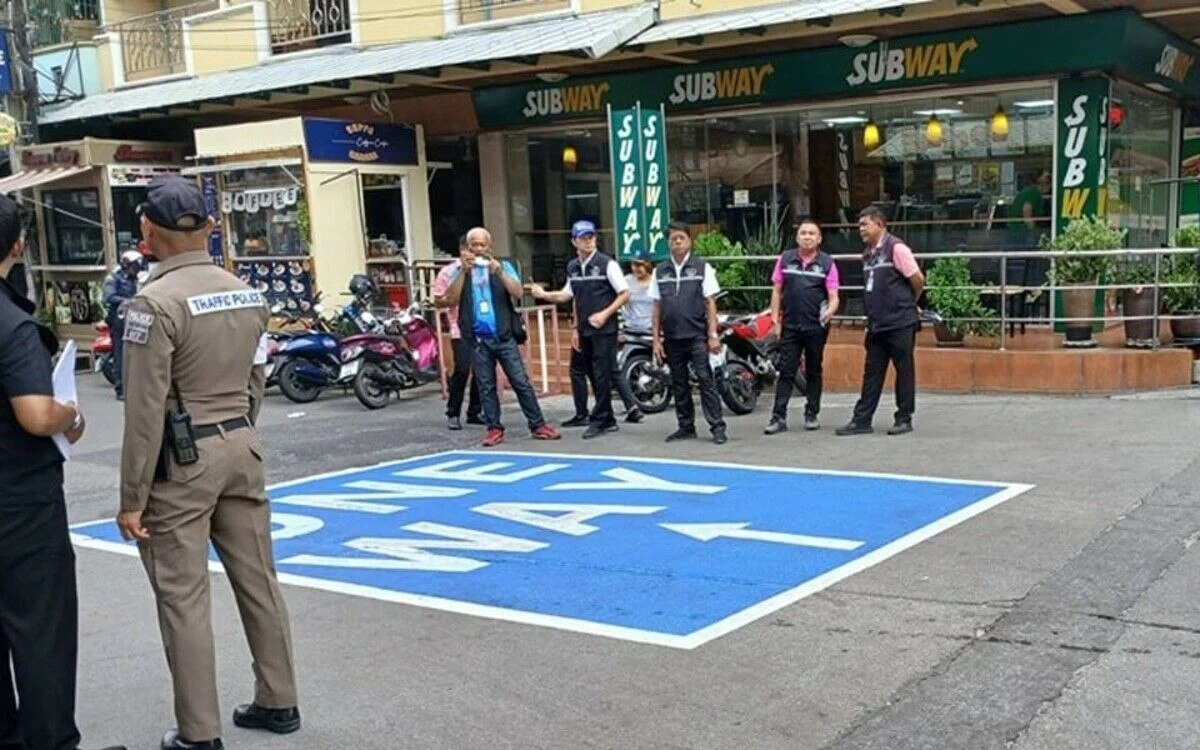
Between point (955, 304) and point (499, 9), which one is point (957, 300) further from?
point (499, 9)

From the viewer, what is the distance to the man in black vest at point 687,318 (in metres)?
9.49

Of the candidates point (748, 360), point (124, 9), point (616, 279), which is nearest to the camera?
point (616, 279)

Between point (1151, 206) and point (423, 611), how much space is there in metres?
12.6

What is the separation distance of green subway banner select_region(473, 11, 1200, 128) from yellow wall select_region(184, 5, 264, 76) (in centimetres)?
392

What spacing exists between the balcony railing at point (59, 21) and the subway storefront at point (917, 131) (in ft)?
30.8

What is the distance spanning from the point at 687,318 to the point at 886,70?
5388 millimetres

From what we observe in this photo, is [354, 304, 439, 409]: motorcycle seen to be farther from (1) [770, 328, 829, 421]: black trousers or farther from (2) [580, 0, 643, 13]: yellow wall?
(1) [770, 328, 829, 421]: black trousers

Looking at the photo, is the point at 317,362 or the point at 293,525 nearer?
the point at 293,525

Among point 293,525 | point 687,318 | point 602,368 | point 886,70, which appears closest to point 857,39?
point 886,70

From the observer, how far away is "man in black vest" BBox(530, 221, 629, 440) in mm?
10172

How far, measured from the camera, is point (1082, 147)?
12305 millimetres

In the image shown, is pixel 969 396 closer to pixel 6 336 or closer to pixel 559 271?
pixel 559 271

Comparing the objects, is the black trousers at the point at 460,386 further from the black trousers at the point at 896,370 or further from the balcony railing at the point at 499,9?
the balcony railing at the point at 499,9

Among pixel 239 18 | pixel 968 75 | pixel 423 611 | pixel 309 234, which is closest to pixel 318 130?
pixel 309 234
